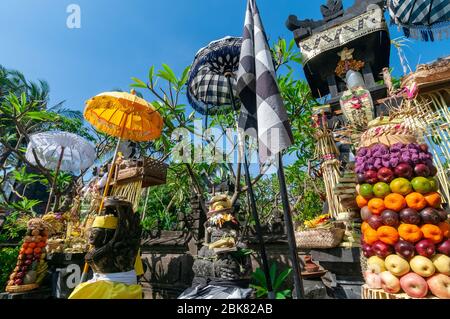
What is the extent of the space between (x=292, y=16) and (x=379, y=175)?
6.52m

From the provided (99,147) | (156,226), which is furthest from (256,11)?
(99,147)

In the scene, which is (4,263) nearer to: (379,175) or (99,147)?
(99,147)

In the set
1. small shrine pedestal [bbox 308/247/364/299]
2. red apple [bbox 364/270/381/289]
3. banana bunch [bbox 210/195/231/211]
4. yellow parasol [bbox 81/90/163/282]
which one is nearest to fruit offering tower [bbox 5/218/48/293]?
yellow parasol [bbox 81/90/163/282]

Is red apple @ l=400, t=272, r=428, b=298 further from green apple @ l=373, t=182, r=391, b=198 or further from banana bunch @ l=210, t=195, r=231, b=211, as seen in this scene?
banana bunch @ l=210, t=195, r=231, b=211

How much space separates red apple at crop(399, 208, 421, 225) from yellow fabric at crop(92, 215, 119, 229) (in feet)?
11.1

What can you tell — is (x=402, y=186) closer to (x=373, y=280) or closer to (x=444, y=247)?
(x=444, y=247)

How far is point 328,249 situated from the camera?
10.8ft

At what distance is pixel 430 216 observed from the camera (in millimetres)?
2266

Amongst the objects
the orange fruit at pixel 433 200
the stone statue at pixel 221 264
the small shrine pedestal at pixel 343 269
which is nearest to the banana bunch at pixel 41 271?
the stone statue at pixel 221 264

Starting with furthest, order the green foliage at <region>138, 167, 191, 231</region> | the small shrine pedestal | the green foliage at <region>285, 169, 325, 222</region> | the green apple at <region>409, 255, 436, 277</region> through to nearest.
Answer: the green foliage at <region>138, 167, 191, 231</region> → the green foliage at <region>285, 169, 325, 222</region> → the small shrine pedestal → the green apple at <region>409, 255, 436, 277</region>

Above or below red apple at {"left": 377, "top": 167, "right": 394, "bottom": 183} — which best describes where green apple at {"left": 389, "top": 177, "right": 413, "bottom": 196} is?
below

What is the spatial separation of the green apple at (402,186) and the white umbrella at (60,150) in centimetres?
780

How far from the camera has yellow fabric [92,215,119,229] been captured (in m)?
3.12

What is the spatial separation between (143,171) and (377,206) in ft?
13.0
